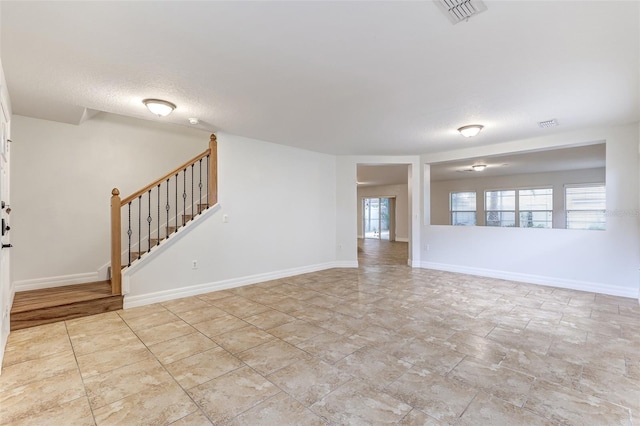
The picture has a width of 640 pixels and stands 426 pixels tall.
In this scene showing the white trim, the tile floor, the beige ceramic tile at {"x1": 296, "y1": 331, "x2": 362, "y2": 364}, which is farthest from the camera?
the white trim

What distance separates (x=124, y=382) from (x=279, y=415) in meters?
1.23

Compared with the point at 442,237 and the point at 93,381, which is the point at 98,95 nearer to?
the point at 93,381

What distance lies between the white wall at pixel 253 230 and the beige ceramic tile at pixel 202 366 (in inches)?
76.7

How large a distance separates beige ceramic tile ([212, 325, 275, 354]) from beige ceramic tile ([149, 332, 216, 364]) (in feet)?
0.37

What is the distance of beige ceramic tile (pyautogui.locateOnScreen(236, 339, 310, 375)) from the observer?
2.31m

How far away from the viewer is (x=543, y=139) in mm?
4824

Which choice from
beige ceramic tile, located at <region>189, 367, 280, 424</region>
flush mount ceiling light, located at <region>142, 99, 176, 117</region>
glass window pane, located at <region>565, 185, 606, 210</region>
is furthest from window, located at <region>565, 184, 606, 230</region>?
flush mount ceiling light, located at <region>142, 99, 176, 117</region>

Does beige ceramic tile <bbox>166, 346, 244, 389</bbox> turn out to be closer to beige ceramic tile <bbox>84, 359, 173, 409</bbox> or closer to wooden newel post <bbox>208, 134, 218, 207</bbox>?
beige ceramic tile <bbox>84, 359, 173, 409</bbox>

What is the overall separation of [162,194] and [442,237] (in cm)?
562

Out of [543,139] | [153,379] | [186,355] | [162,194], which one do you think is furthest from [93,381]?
[543,139]

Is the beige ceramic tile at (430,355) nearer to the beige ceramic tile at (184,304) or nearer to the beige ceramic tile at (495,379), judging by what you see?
the beige ceramic tile at (495,379)

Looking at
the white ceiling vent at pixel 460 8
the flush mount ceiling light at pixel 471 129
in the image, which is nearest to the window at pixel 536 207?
the flush mount ceiling light at pixel 471 129

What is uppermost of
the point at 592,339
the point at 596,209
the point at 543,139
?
the point at 543,139

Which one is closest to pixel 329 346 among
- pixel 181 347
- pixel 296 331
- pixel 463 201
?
pixel 296 331
